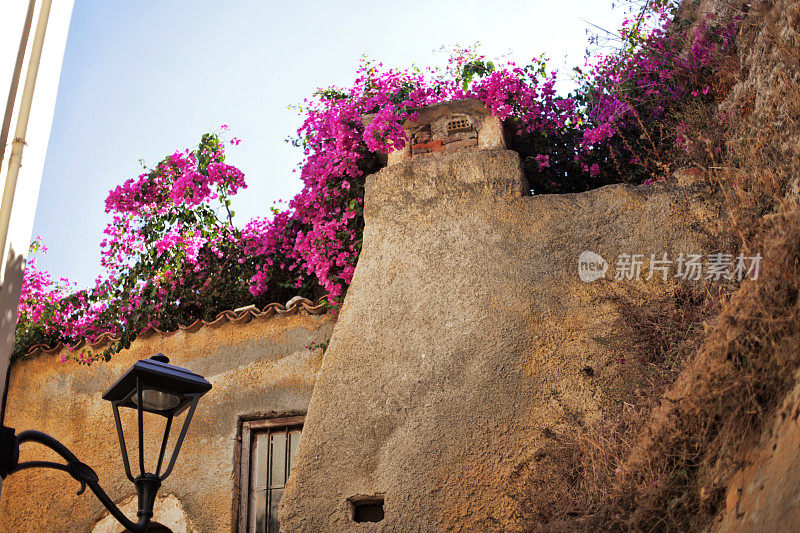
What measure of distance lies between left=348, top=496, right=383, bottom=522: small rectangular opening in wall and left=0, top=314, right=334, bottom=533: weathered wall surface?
1.56m

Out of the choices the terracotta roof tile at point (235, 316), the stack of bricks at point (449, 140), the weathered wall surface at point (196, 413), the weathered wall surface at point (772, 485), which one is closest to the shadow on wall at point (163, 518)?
the weathered wall surface at point (196, 413)

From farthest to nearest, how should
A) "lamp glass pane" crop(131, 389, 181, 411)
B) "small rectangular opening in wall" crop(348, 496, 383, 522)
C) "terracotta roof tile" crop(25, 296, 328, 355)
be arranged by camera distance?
1. "terracotta roof tile" crop(25, 296, 328, 355)
2. "small rectangular opening in wall" crop(348, 496, 383, 522)
3. "lamp glass pane" crop(131, 389, 181, 411)

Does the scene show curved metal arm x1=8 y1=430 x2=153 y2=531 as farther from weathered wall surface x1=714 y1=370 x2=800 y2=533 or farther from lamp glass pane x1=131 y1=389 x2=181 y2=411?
weathered wall surface x1=714 y1=370 x2=800 y2=533

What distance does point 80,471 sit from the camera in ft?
11.0

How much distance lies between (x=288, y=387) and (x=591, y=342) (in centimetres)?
269

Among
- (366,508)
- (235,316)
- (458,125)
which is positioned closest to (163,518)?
(235,316)

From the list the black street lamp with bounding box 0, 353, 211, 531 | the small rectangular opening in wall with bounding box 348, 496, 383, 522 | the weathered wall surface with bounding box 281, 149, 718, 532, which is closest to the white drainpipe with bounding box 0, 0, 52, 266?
the black street lamp with bounding box 0, 353, 211, 531

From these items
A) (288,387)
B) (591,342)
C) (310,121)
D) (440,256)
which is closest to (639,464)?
(591,342)

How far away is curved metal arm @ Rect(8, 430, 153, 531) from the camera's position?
310 centimetres

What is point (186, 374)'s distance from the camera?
3.81 metres

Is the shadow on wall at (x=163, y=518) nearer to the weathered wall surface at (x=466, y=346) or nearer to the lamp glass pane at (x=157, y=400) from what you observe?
the weathered wall surface at (x=466, y=346)

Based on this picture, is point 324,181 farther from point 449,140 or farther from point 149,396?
point 149,396

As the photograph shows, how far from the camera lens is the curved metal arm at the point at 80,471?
10.2ft

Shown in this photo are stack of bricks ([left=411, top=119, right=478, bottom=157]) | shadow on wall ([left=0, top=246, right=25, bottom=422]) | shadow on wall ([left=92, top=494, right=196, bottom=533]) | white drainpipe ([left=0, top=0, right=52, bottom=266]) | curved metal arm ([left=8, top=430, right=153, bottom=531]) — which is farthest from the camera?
shadow on wall ([left=92, top=494, right=196, bottom=533])
